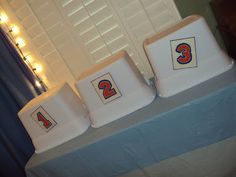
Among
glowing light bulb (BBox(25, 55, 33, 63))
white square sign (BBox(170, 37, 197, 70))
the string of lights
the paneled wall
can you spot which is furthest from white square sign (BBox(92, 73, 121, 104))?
glowing light bulb (BBox(25, 55, 33, 63))

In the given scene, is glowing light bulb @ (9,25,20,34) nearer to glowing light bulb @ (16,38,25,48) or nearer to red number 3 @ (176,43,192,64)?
glowing light bulb @ (16,38,25,48)

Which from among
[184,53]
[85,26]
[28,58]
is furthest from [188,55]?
[28,58]

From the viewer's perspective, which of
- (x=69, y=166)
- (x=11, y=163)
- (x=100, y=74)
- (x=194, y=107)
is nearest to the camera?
(x=194, y=107)

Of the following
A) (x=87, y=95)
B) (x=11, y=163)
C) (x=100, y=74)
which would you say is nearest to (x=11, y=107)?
(x=11, y=163)

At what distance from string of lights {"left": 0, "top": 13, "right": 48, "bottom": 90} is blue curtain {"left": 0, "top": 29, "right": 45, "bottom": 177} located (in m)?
0.15

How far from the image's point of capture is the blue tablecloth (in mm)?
986

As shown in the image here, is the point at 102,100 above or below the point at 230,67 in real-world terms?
above

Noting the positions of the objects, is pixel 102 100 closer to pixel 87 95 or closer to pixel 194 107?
pixel 87 95

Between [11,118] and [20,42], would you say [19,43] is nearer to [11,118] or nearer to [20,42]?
[20,42]

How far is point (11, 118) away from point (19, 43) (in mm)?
609

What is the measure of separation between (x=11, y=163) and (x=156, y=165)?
0.99m

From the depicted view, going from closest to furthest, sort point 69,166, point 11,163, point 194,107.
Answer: point 194,107, point 69,166, point 11,163

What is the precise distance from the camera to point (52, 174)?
49.6 inches

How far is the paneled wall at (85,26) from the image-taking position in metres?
1.66
